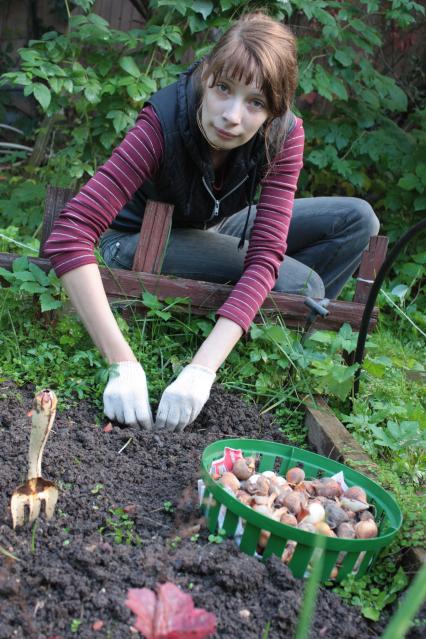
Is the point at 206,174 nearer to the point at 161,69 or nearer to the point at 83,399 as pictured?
the point at 83,399

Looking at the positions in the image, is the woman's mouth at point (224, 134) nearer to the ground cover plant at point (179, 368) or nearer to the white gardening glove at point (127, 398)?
the ground cover plant at point (179, 368)

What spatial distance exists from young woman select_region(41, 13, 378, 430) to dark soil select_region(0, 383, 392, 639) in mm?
291

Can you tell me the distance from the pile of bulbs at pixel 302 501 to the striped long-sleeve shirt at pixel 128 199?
2.00 feet

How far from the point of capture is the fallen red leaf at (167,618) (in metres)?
0.76

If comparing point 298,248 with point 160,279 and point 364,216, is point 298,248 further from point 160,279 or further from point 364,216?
point 160,279

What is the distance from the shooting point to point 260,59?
1902mm

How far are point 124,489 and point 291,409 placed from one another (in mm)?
796

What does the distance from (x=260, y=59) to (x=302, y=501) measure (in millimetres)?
1181

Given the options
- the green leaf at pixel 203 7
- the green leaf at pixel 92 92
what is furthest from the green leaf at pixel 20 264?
the green leaf at pixel 203 7

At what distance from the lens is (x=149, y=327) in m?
2.43

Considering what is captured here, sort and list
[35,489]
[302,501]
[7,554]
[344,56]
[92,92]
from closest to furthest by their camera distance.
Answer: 1. [7,554]
2. [35,489]
3. [302,501]
4. [92,92]
5. [344,56]

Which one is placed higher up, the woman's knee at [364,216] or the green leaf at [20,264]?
the woman's knee at [364,216]

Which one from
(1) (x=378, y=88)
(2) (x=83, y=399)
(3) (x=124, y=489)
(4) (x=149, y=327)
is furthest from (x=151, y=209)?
(1) (x=378, y=88)

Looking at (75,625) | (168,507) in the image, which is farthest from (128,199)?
(75,625)
